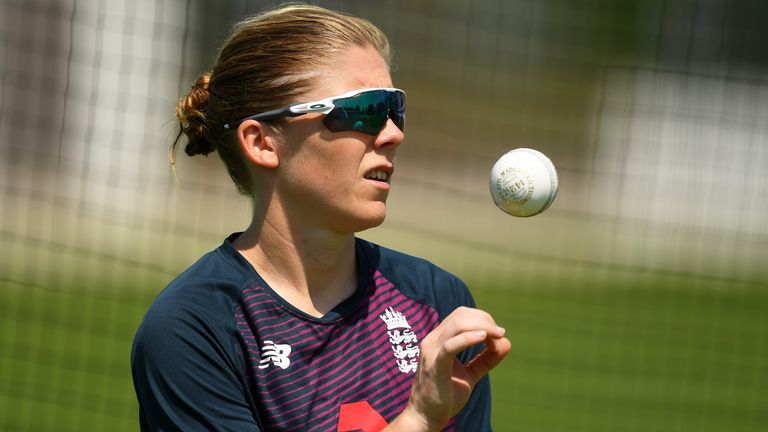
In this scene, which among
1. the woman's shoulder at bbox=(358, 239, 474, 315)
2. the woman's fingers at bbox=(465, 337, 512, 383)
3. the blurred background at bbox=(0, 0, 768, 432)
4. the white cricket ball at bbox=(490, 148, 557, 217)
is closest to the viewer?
the woman's fingers at bbox=(465, 337, 512, 383)

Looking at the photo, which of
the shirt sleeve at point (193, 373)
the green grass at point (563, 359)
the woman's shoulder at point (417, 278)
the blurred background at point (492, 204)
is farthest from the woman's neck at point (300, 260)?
the blurred background at point (492, 204)

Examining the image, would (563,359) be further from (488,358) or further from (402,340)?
(488,358)

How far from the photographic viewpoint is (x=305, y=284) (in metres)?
3.07

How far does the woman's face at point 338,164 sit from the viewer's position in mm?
2965

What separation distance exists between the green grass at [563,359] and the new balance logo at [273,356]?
385cm

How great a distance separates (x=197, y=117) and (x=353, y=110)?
0.58m

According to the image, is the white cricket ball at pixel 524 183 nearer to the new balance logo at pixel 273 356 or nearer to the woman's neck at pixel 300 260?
the woman's neck at pixel 300 260

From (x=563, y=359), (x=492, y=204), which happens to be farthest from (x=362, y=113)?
(x=492, y=204)

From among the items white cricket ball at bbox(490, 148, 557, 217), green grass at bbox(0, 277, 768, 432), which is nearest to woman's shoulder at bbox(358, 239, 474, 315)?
white cricket ball at bbox(490, 148, 557, 217)

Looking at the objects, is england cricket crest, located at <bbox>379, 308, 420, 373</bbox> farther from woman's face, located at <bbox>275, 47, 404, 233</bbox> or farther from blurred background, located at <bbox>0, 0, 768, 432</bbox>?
blurred background, located at <bbox>0, 0, 768, 432</bbox>

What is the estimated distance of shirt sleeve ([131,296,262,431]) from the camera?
2.78m

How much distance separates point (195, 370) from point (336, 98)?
2.79ft

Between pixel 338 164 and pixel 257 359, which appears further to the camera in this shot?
pixel 338 164

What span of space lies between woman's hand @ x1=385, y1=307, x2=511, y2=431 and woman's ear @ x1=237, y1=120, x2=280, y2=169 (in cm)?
76
